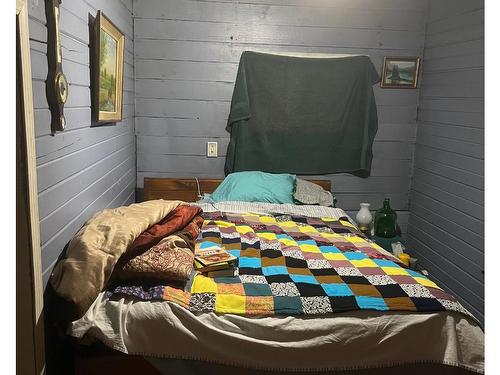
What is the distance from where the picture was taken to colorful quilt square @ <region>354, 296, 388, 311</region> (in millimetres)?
1591

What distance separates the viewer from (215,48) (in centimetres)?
328

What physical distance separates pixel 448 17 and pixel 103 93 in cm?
245

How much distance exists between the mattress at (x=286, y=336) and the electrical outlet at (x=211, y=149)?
1.94m

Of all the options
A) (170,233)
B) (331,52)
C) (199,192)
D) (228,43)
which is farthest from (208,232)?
(331,52)

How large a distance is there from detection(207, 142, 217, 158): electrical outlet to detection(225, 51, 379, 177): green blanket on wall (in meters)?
0.11

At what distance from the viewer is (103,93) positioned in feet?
7.33

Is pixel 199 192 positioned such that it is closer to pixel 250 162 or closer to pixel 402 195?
pixel 250 162

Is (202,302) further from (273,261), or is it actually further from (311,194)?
(311,194)

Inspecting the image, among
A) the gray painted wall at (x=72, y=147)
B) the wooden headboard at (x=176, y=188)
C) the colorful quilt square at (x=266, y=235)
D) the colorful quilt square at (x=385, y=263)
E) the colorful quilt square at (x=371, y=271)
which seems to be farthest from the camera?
the wooden headboard at (x=176, y=188)

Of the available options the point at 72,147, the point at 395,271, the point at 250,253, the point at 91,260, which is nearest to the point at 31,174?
the point at 91,260

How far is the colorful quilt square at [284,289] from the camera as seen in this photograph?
65.3 inches

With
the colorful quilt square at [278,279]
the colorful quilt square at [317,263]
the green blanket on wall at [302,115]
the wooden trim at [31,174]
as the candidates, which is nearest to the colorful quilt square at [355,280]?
the colorful quilt square at [317,263]

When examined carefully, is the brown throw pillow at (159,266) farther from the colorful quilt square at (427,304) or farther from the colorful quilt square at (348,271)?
the colorful quilt square at (427,304)

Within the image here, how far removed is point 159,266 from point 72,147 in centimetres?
65
